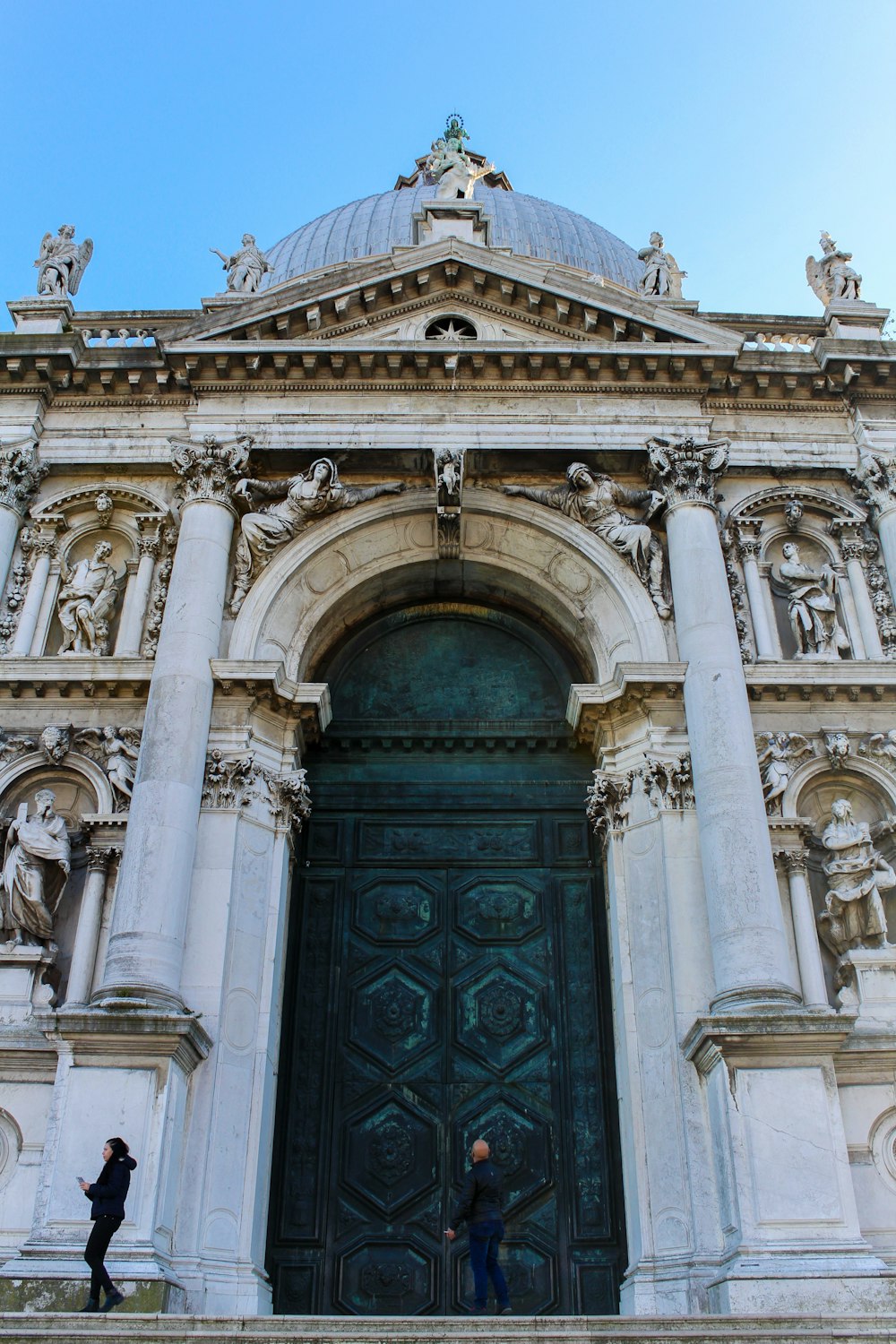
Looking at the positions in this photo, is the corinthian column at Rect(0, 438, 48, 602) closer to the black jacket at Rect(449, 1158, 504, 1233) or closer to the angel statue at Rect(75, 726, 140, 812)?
the angel statue at Rect(75, 726, 140, 812)

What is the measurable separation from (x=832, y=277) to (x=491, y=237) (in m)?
15.6

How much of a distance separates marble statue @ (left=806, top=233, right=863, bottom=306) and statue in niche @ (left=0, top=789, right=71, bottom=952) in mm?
13256

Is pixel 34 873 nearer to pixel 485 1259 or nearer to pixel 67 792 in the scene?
pixel 67 792

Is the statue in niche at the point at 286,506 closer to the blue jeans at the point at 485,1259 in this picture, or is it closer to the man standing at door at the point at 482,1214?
the man standing at door at the point at 482,1214

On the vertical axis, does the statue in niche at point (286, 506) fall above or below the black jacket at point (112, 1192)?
above

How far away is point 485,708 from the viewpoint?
16859mm

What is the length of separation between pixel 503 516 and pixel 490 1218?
365 inches

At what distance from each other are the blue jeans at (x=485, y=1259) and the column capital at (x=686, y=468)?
924 cm

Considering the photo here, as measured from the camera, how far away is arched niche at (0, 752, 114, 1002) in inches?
574

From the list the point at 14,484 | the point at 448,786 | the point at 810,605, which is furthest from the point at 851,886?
the point at 14,484

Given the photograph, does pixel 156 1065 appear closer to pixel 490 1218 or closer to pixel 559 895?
pixel 490 1218

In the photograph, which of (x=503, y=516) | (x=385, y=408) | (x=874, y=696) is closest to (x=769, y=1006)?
(x=874, y=696)

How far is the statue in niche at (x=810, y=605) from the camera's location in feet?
53.1

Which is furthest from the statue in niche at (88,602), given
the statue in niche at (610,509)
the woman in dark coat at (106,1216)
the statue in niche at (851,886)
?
the statue in niche at (851,886)
